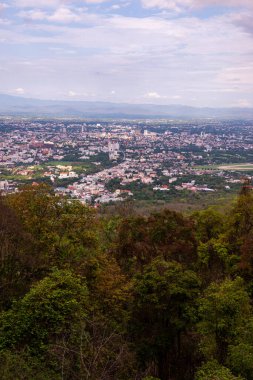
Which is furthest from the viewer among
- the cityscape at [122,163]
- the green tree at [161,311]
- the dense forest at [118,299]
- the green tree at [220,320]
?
the cityscape at [122,163]

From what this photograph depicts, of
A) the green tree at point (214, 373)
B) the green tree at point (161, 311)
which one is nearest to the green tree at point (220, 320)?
the green tree at point (161, 311)

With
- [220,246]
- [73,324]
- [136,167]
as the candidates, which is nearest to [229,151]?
[136,167]

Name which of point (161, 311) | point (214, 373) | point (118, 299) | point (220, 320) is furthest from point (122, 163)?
point (214, 373)

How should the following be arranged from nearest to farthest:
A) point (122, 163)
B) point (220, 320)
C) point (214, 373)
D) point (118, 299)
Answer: point (214, 373) → point (220, 320) → point (118, 299) → point (122, 163)

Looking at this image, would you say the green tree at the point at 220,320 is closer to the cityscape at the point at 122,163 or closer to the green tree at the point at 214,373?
the green tree at the point at 214,373

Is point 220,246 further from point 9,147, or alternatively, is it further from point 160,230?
point 9,147

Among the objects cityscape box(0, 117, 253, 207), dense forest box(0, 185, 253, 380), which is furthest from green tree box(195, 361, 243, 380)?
cityscape box(0, 117, 253, 207)

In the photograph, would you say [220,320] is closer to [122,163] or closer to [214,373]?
[214,373]

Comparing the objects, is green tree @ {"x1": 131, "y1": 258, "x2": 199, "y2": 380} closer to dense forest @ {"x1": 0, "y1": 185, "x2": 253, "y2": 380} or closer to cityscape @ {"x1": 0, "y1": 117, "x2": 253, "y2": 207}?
dense forest @ {"x1": 0, "y1": 185, "x2": 253, "y2": 380}
